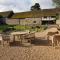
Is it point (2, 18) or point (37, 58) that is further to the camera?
point (2, 18)

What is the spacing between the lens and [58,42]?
11.8m

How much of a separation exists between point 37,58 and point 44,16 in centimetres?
4712

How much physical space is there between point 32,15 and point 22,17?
2844mm

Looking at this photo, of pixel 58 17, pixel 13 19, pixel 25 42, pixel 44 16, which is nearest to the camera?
pixel 25 42

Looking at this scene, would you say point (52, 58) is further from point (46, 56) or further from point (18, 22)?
point (18, 22)

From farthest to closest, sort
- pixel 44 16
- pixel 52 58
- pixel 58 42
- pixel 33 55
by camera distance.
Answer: pixel 44 16
pixel 58 42
pixel 33 55
pixel 52 58

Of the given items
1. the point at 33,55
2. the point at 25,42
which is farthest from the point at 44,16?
the point at 33,55

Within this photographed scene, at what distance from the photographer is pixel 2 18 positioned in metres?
63.4

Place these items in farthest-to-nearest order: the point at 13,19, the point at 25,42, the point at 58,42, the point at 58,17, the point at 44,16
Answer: the point at 13,19, the point at 44,16, the point at 58,17, the point at 25,42, the point at 58,42

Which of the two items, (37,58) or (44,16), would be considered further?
(44,16)

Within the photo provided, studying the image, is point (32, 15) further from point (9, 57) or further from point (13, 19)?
point (9, 57)

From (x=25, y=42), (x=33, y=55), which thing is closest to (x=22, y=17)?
(x=25, y=42)

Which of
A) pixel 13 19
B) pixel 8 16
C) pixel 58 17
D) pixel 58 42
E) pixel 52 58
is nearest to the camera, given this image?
pixel 52 58

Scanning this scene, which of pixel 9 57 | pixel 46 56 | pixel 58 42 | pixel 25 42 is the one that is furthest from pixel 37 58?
pixel 25 42
